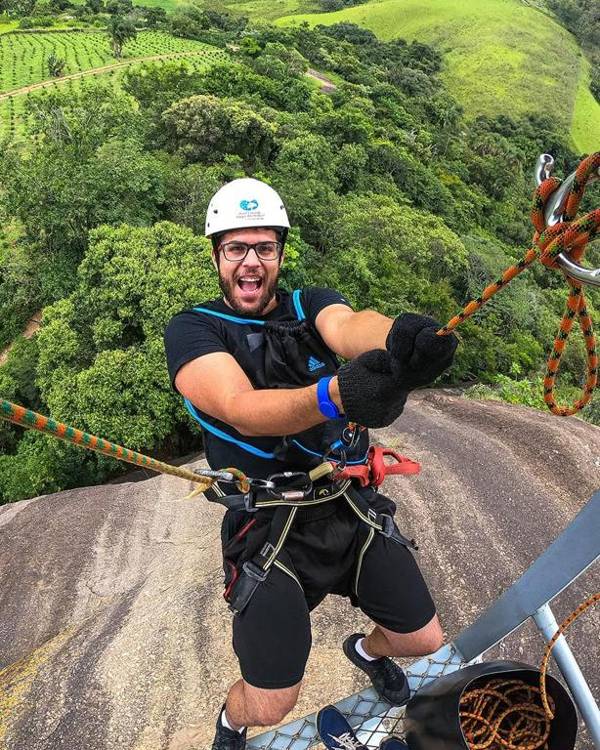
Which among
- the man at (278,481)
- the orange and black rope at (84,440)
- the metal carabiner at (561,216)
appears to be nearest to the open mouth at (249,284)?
the man at (278,481)

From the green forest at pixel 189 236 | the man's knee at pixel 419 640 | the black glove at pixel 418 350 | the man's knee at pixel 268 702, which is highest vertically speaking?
the black glove at pixel 418 350

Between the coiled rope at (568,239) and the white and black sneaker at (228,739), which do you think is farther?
the white and black sneaker at (228,739)

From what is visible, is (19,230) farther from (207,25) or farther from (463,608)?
(207,25)

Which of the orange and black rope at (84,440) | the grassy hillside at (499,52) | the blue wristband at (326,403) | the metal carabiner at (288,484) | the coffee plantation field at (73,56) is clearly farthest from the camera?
the grassy hillside at (499,52)

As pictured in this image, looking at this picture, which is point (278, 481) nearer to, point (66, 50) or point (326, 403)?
point (326, 403)

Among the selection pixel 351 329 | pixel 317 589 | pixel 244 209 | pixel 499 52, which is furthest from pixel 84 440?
pixel 499 52

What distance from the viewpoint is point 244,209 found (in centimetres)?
306

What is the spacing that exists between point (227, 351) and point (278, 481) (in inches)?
28.8

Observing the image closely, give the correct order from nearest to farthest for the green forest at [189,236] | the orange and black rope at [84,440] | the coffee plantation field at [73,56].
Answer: the orange and black rope at [84,440] < the green forest at [189,236] < the coffee plantation field at [73,56]

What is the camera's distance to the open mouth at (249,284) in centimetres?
288

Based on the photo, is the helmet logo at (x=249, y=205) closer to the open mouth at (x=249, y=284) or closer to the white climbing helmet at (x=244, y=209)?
the white climbing helmet at (x=244, y=209)

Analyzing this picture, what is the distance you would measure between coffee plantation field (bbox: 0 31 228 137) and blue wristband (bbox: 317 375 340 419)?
57.7 m

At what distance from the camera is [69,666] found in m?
4.37

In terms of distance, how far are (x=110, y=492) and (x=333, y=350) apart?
7573 mm
